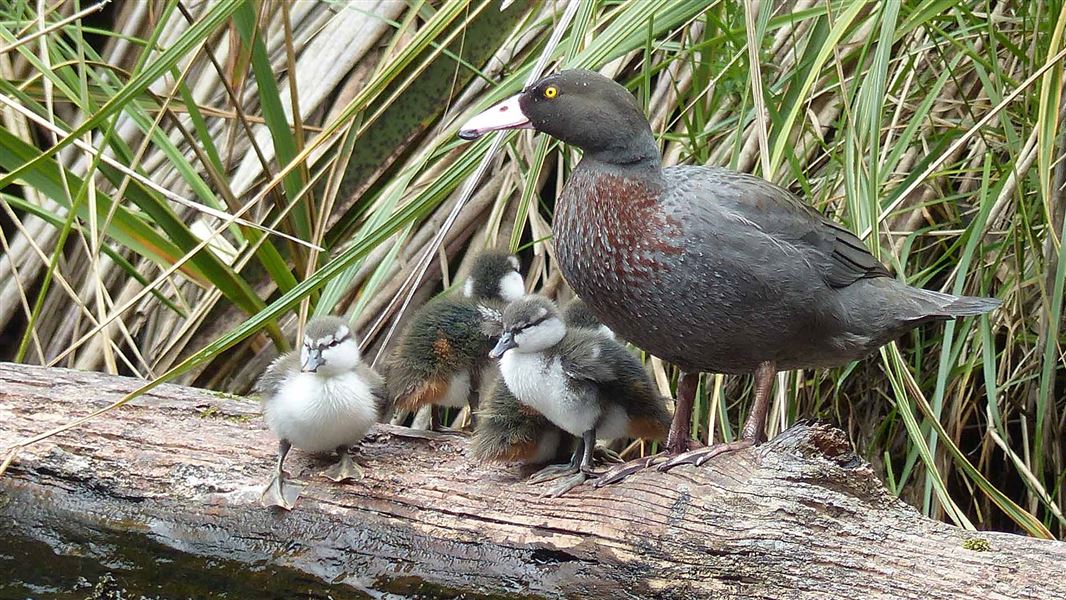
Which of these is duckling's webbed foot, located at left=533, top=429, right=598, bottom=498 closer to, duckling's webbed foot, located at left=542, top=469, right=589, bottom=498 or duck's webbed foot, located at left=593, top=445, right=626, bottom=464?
duckling's webbed foot, located at left=542, top=469, right=589, bottom=498

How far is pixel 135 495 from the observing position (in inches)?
106

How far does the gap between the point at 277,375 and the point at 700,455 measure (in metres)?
1.06

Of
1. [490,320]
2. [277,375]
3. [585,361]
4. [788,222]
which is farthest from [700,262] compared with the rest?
[277,375]

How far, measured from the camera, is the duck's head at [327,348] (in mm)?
2770

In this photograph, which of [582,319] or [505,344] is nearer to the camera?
[505,344]

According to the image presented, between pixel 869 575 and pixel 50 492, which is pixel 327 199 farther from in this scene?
pixel 869 575

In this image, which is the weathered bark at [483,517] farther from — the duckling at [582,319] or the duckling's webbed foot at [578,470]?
the duckling at [582,319]

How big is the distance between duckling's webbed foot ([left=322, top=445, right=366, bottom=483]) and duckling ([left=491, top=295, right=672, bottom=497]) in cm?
41

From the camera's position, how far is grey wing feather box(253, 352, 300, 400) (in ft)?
9.36

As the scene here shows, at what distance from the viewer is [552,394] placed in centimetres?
279

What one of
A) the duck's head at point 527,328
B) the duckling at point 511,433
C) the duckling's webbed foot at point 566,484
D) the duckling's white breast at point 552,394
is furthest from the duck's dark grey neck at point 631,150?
the duckling's webbed foot at point 566,484

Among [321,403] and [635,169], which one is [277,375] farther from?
[635,169]

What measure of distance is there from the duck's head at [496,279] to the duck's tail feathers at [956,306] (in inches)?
45.0

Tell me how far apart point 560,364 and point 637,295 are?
0.28m
